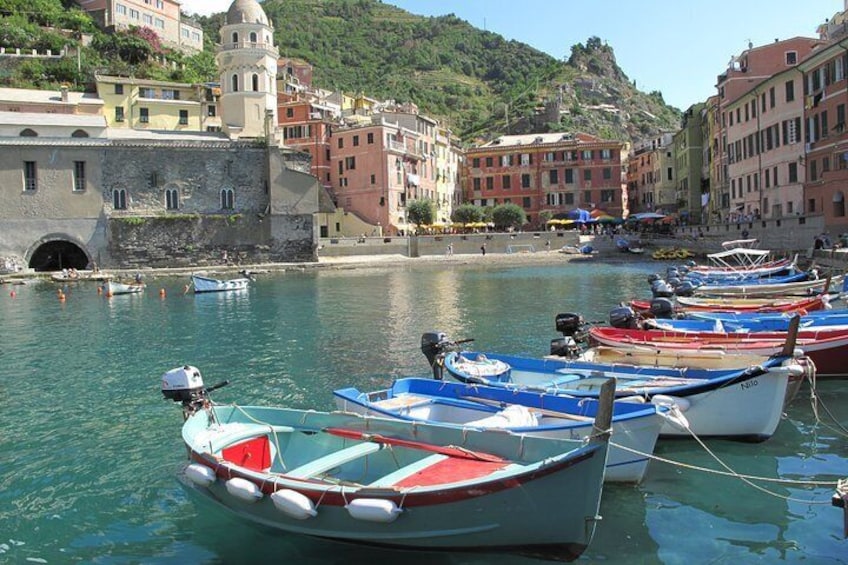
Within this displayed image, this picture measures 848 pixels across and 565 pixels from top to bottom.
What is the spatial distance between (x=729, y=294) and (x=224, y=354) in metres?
20.5

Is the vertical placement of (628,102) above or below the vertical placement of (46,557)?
above

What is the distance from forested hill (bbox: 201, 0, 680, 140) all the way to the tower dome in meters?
54.8

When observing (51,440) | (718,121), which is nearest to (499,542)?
(51,440)

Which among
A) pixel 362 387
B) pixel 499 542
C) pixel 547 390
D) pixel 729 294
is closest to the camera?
pixel 499 542

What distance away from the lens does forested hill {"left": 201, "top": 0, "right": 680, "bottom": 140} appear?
435 ft

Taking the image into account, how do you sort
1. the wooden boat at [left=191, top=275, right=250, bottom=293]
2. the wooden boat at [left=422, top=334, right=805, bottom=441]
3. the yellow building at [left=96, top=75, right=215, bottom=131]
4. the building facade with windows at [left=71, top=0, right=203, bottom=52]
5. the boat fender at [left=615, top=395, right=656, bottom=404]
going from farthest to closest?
the building facade with windows at [left=71, top=0, right=203, bottom=52], the yellow building at [left=96, top=75, right=215, bottom=131], the wooden boat at [left=191, top=275, right=250, bottom=293], the wooden boat at [left=422, top=334, right=805, bottom=441], the boat fender at [left=615, top=395, right=656, bottom=404]

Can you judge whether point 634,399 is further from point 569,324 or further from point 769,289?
point 769,289

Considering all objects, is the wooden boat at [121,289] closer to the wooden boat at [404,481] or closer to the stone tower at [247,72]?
the stone tower at [247,72]

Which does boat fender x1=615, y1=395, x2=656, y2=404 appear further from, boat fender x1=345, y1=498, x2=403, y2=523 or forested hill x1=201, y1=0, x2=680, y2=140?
forested hill x1=201, y1=0, x2=680, y2=140

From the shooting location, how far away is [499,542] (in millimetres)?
8062

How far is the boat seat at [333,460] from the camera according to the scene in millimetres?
8998

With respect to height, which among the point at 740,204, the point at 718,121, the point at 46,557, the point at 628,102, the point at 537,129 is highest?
the point at 628,102

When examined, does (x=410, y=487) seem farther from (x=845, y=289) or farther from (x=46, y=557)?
(x=845, y=289)

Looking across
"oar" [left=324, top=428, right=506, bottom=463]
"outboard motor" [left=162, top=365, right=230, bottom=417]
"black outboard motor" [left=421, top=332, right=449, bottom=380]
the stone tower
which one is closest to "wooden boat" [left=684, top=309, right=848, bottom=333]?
"black outboard motor" [left=421, top=332, right=449, bottom=380]
